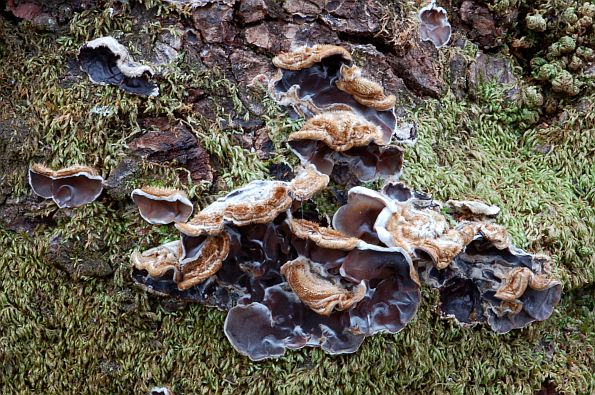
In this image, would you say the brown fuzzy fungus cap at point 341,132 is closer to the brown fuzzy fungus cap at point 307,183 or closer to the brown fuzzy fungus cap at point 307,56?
the brown fuzzy fungus cap at point 307,183

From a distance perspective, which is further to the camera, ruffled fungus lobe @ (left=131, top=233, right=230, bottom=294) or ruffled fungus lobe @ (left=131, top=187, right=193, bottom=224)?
ruffled fungus lobe @ (left=131, top=187, right=193, bottom=224)

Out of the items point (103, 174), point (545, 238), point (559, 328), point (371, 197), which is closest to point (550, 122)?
point (545, 238)

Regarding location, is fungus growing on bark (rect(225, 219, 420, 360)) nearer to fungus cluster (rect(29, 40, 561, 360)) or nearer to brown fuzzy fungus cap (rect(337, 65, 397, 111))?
fungus cluster (rect(29, 40, 561, 360))

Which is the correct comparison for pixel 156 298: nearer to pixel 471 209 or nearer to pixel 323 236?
pixel 323 236

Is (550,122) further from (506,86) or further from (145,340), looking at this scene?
(145,340)

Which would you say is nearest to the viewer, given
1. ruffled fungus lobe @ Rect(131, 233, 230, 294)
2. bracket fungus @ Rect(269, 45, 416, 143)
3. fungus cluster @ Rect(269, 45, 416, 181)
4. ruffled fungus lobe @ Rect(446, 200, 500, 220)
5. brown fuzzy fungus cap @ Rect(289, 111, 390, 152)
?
ruffled fungus lobe @ Rect(131, 233, 230, 294)

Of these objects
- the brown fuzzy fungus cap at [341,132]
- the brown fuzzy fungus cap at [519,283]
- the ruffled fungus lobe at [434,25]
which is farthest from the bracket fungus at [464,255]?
the ruffled fungus lobe at [434,25]

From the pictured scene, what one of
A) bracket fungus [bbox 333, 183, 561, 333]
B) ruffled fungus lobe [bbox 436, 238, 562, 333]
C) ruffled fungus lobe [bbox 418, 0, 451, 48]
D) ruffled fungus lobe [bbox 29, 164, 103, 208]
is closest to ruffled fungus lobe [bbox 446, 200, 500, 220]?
bracket fungus [bbox 333, 183, 561, 333]
